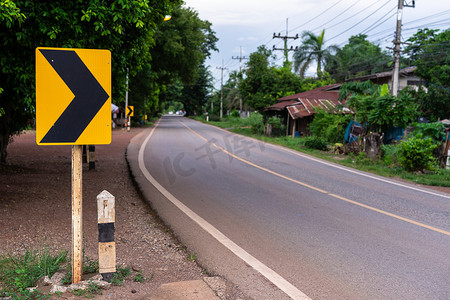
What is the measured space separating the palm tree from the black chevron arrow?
4142 centimetres

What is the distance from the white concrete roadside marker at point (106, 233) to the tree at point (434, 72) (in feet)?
69.8

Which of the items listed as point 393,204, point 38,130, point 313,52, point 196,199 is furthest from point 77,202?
point 313,52

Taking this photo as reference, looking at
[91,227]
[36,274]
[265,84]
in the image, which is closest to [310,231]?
[91,227]

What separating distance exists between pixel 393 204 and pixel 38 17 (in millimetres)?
7377

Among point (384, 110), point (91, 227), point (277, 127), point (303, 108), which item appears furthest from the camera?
point (277, 127)

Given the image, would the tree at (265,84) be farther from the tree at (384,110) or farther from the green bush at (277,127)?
the tree at (384,110)

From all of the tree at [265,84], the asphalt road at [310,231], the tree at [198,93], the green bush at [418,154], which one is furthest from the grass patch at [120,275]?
the tree at [198,93]

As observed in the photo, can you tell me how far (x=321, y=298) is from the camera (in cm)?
384

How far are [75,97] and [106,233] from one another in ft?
4.28

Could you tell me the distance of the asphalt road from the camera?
4211 millimetres

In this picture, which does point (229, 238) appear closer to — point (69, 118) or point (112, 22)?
point (69, 118)

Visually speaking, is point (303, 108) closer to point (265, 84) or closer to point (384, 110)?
point (265, 84)

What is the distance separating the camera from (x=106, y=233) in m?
3.68

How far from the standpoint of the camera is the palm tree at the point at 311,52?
42.2m
